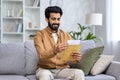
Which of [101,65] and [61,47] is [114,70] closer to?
[101,65]

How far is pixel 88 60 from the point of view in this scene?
10.0 feet

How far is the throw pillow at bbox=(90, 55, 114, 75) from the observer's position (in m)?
3.07

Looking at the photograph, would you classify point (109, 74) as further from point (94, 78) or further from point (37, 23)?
point (37, 23)

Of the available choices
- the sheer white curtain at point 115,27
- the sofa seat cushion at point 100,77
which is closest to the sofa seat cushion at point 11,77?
the sofa seat cushion at point 100,77

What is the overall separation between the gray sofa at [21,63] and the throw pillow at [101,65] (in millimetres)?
54

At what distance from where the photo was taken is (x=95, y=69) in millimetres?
3070

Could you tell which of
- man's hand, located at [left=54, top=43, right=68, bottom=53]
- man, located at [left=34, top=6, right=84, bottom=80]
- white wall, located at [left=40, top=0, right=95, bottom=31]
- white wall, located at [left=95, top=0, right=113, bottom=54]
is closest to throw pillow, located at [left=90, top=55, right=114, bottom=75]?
man, located at [left=34, top=6, right=84, bottom=80]

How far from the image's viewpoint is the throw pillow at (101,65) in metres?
3.07

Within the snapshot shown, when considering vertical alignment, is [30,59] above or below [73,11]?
below

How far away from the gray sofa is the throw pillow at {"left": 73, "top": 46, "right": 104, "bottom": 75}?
11 centimetres

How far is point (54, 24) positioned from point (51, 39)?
0.55 feet

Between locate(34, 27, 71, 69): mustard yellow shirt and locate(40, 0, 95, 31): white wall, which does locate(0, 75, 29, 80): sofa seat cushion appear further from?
locate(40, 0, 95, 31): white wall

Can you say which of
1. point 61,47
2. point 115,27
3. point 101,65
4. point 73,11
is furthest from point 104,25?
point 61,47

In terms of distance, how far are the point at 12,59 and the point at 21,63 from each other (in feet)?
0.39
